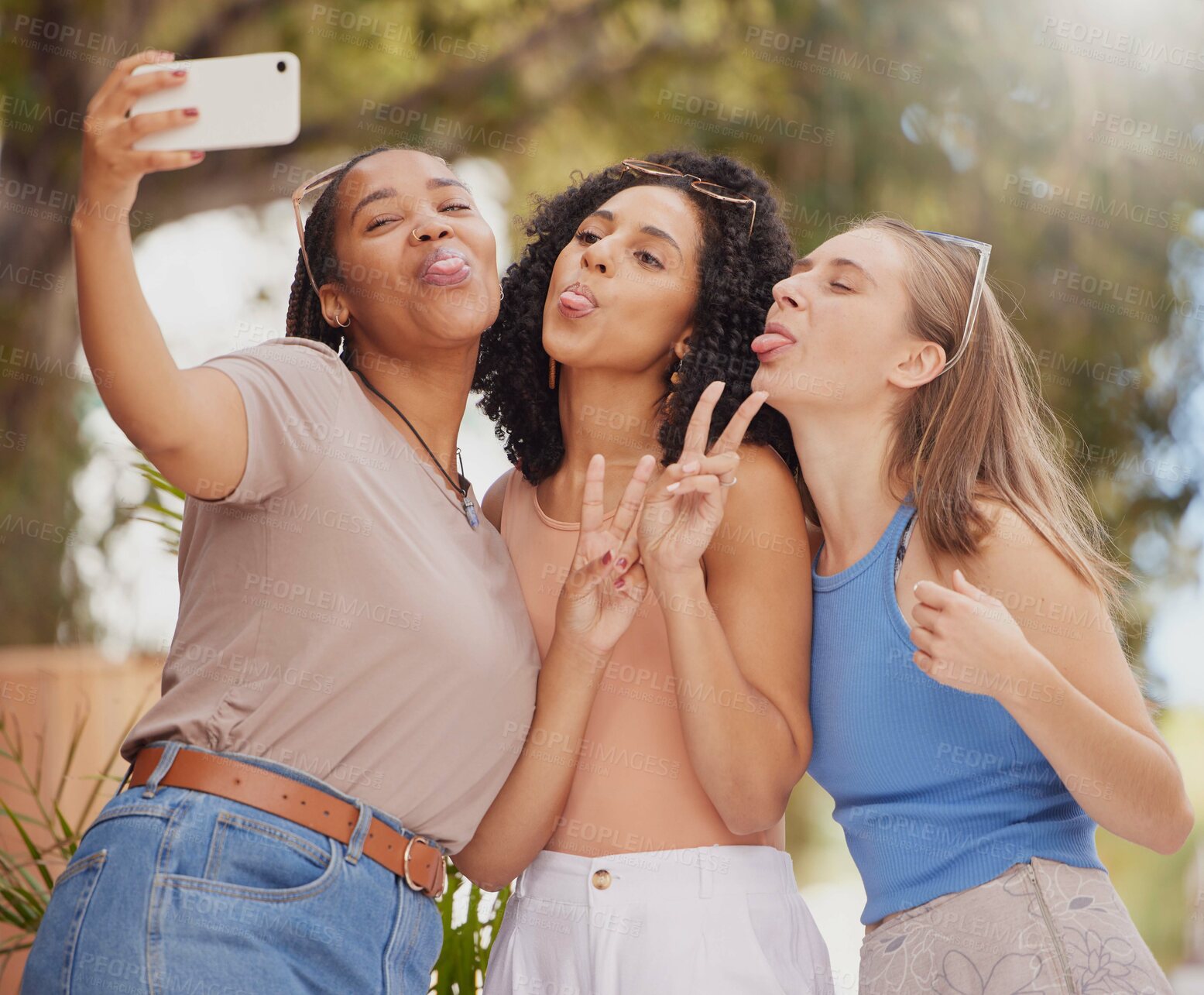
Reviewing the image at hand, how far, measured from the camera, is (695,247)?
2.46 meters

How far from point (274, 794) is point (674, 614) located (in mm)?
731

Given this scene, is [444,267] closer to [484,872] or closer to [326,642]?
[326,642]

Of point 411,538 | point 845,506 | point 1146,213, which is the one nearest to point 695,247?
point 845,506

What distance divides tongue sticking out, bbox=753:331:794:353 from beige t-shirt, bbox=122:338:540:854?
72 centimetres

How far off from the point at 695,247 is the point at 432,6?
4511 millimetres

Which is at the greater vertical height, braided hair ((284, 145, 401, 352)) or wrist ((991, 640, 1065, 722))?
braided hair ((284, 145, 401, 352))

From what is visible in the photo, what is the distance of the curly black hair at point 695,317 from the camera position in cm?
245

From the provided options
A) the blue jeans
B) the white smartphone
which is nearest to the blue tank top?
the blue jeans

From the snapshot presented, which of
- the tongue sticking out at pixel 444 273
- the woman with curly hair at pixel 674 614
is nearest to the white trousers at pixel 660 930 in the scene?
the woman with curly hair at pixel 674 614

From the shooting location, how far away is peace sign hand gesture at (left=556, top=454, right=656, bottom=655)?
2.15m

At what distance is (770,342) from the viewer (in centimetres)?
230

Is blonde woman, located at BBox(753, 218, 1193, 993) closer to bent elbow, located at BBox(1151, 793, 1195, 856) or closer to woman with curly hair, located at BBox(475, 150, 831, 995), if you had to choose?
bent elbow, located at BBox(1151, 793, 1195, 856)

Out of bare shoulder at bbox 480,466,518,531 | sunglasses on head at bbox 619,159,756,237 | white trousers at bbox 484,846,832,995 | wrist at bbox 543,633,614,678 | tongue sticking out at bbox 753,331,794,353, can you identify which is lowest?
white trousers at bbox 484,846,832,995

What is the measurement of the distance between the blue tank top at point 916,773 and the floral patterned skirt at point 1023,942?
0.03 meters
